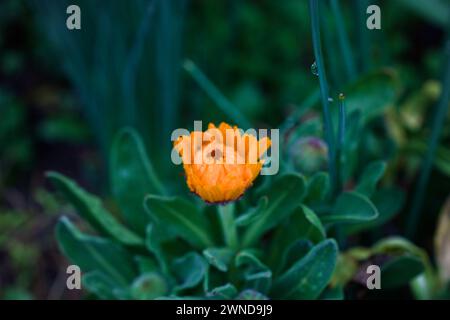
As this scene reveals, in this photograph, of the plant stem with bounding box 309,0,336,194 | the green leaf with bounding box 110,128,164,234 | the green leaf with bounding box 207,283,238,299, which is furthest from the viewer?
the green leaf with bounding box 110,128,164,234

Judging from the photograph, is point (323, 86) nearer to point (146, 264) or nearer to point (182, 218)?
point (182, 218)

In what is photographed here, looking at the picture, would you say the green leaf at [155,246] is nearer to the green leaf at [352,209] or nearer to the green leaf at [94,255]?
the green leaf at [94,255]

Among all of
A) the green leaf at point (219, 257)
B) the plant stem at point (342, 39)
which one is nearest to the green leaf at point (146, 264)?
the green leaf at point (219, 257)

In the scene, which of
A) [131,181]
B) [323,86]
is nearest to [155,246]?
[131,181]

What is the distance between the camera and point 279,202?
40.7 inches

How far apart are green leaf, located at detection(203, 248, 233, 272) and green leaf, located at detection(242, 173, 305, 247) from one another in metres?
0.04

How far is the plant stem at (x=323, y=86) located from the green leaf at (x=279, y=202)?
0.19ft

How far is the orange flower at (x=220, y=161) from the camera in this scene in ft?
2.81

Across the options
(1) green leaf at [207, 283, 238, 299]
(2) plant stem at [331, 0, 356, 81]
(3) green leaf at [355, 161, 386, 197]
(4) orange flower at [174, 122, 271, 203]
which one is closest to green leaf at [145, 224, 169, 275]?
(1) green leaf at [207, 283, 238, 299]

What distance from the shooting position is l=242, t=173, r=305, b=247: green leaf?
1013mm

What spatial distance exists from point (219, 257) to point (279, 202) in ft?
0.40

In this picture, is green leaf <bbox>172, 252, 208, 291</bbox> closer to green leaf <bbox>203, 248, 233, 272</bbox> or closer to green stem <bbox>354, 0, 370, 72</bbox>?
green leaf <bbox>203, 248, 233, 272</bbox>

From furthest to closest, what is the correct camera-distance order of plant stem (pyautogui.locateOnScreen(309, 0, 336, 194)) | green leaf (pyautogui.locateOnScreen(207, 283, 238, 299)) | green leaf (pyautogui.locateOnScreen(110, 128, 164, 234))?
green leaf (pyautogui.locateOnScreen(110, 128, 164, 234)), green leaf (pyautogui.locateOnScreen(207, 283, 238, 299)), plant stem (pyautogui.locateOnScreen(309, 0, 336, 194))

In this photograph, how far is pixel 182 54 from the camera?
159 centimetres
